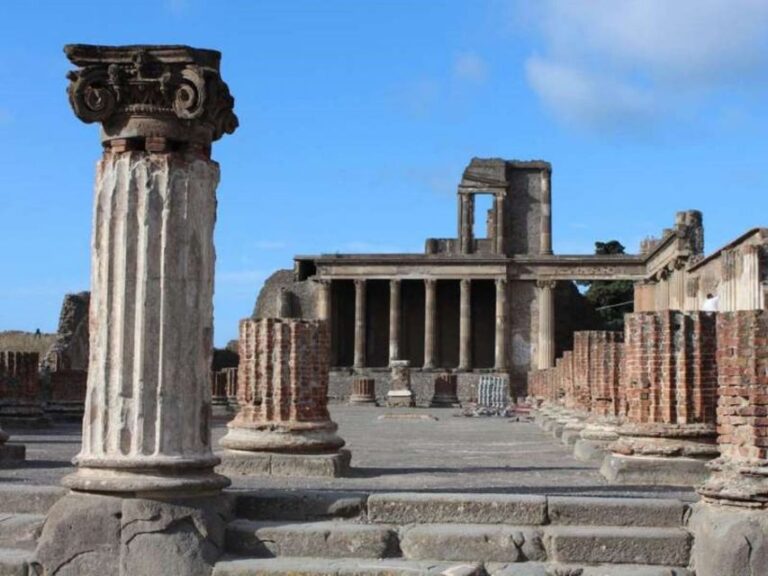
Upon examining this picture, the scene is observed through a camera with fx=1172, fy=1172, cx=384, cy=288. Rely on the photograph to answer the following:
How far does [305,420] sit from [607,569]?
184 inches

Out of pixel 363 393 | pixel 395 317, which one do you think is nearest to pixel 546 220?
pixel 395 317

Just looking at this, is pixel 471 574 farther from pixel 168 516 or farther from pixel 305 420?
pixel 305 420

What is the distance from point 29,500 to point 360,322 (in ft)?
147

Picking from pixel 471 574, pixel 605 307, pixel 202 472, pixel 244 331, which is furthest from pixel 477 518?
pixel 605 307

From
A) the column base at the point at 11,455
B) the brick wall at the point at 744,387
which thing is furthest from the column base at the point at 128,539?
the column base at the point at 11,455

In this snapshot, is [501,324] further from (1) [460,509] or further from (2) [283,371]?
(1) [460,509]

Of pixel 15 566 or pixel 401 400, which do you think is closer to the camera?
pixel 15 566

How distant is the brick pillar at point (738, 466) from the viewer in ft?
20.9

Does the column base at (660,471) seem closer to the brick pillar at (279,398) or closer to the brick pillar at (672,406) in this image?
the brick pillar at (672,406)

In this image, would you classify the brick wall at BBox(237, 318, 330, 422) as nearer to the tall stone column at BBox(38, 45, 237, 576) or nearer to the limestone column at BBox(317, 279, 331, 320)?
the tall stone column at BBox(38, 45, 237, 576)

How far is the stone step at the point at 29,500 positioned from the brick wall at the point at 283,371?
3.53 metres

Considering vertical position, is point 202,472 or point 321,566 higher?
point 202,472

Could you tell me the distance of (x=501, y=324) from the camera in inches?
2037

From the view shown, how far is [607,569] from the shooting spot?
21.4 feet
